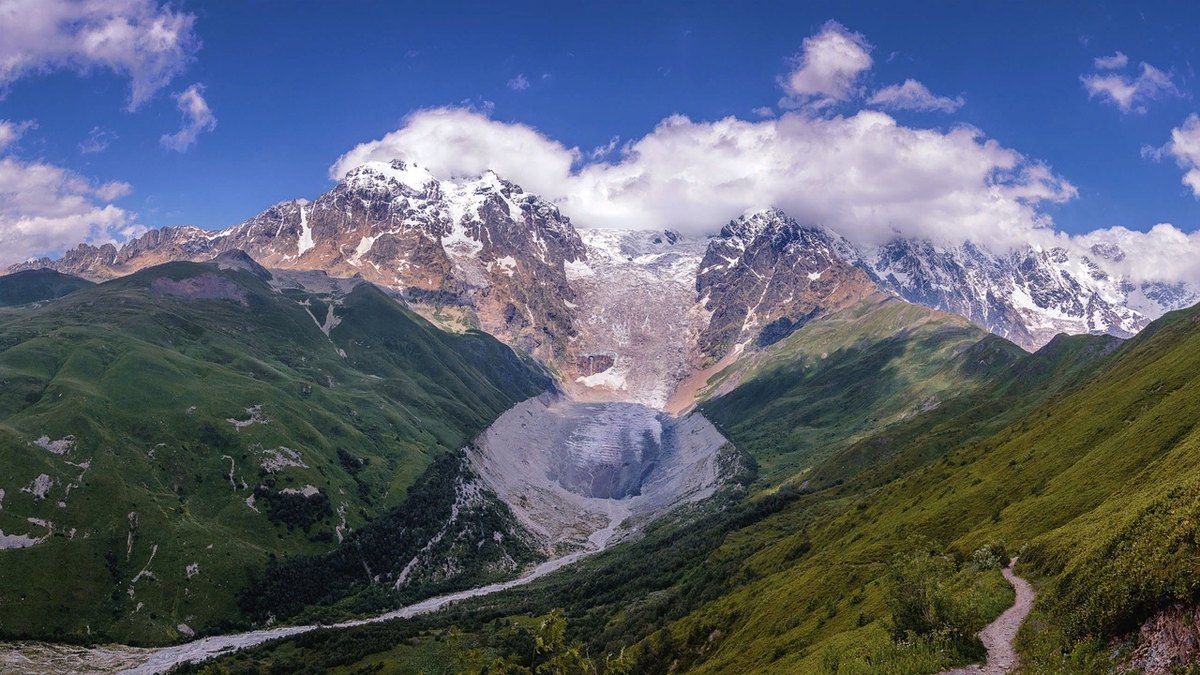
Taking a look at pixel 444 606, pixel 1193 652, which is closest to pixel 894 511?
pixel 1193 652

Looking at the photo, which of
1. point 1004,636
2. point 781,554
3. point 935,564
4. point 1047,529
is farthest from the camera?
point 781,554

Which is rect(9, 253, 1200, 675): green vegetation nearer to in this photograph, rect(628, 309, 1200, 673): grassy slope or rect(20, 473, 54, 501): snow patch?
rect(628, 309, 1200, 673): grassy slope

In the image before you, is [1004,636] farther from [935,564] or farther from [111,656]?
[111,656]

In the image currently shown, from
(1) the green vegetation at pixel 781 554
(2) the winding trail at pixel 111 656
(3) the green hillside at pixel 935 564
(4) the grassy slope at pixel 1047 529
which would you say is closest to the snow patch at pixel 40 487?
(1) the green vegetation at pixel 781 554

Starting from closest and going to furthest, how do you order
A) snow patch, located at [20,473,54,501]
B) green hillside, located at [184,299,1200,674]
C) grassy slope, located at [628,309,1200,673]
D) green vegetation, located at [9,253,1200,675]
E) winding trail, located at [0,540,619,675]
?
1. grassy slope, located at [628,309,1200,673]
2. green hillside, located at [184,299,1200,674]
3. green vegetation, located at [9,253,1200,675]
4. winding trail, located at [0,540,619,675]
5. snow patch, located at [20,473,54,501]

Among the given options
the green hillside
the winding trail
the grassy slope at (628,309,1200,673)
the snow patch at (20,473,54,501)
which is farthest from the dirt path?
the snow patch at (20,473,54,501)

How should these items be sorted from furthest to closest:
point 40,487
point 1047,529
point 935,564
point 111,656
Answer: point 40,487 → point 111,656 → point 1047,529 → point 935,564

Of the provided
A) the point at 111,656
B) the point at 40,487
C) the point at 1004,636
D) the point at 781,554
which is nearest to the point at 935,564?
the point at 1004,636

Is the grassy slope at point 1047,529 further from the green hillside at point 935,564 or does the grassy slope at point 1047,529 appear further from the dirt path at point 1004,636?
the dirt path at point 1004,636
